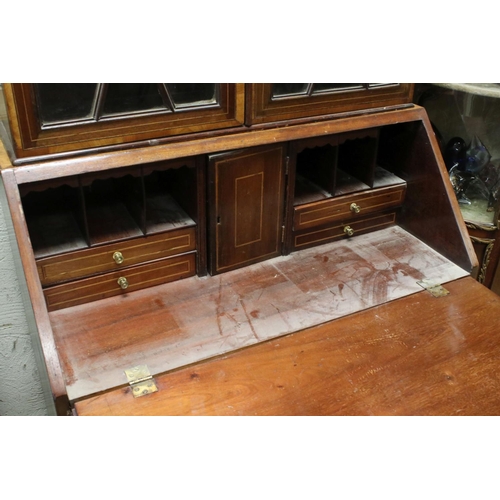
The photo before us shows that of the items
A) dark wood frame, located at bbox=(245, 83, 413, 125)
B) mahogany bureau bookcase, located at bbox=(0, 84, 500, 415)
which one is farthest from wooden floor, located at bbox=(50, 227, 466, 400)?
dark wood frame, located at bbox=(245, 83, 413, 125)

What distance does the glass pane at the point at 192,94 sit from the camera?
125 centimetres

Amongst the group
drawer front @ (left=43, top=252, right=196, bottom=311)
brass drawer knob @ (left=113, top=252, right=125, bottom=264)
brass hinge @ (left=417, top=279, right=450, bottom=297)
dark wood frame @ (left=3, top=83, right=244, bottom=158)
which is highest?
dark wood frame @ (left=3, top=83, right=244, bottom=158)

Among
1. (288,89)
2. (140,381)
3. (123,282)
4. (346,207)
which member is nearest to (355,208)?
(346,207)

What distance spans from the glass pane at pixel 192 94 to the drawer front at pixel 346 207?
412mm

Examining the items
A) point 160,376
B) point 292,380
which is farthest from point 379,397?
point 160,376

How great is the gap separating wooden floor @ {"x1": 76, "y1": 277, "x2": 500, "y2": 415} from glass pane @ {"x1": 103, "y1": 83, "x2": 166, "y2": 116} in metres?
0.57

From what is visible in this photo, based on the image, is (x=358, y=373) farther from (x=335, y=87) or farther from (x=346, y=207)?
(x=335, y=87)

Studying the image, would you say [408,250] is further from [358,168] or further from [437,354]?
[437,354]

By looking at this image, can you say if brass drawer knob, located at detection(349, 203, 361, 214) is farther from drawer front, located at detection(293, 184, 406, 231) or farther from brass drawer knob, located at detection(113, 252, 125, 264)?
brass drawer knob, located at detection(113, 252, 125, 264)

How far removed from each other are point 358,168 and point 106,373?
95 cm

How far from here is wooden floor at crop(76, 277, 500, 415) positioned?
3.73 feet

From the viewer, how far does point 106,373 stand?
1203 mm

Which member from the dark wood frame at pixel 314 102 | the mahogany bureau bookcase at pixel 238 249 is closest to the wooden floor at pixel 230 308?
the mahogany bureau bookcase at pixel 238 249

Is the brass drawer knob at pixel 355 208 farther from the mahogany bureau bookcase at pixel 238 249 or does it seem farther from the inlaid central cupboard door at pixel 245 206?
the inlaid central cupboard door at pixel 245 206
